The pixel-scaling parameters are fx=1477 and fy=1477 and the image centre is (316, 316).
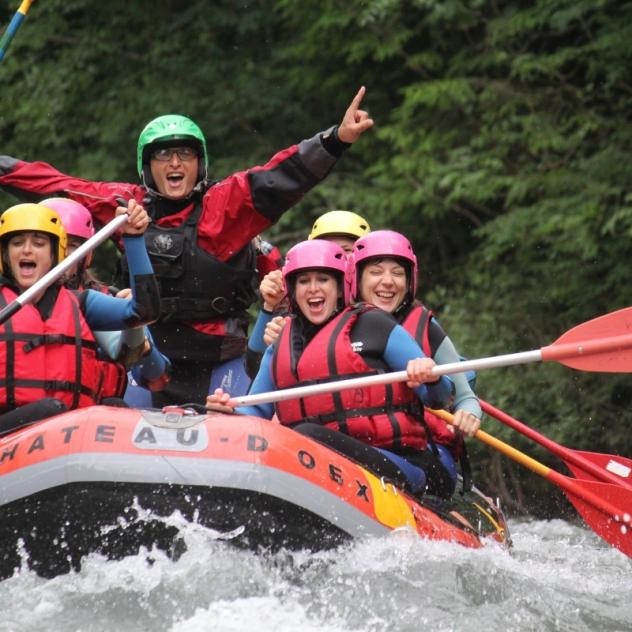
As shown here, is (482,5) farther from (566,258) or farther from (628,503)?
(628,503)

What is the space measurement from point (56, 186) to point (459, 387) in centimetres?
220

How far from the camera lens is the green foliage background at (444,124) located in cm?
1018

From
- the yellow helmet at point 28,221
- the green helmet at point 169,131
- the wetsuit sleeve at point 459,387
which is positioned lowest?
the wetsuit sleeve at point 459,387

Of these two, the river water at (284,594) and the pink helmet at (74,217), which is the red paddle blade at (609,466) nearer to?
the river water at (284,594)

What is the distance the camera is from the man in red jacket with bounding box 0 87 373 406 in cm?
657

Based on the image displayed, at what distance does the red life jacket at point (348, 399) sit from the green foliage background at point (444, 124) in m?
3.99

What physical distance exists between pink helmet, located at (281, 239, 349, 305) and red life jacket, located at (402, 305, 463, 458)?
1.35ft

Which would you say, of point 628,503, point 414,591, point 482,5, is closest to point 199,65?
point 482,5

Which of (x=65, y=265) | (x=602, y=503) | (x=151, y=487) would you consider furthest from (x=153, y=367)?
(x=602, y=503)

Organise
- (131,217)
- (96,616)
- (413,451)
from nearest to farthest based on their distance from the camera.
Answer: (96,616) < (131,217) < (413,451)

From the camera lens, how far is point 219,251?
666cm

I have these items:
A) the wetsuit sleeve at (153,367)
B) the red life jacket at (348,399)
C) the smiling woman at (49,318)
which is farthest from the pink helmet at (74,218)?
the red life jacket at (348,399)

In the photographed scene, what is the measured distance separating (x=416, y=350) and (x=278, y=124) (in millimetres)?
7323

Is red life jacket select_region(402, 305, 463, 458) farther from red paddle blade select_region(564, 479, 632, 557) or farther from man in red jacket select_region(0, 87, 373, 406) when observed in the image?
man in red jacket select_region(0, 87, 373, 406)
